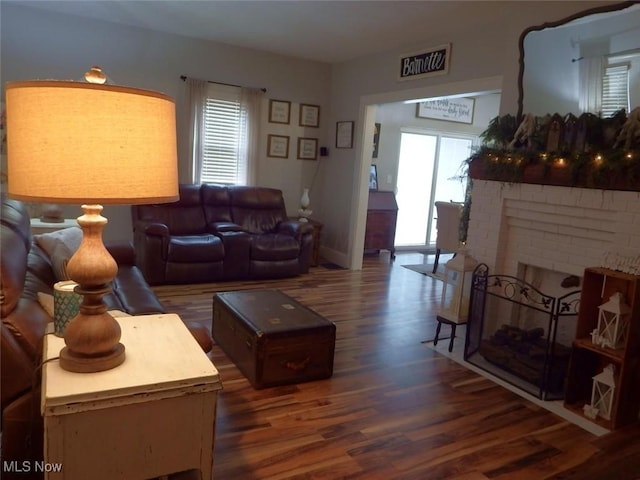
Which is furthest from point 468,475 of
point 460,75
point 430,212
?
point 430,212

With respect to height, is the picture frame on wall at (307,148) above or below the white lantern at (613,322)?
above

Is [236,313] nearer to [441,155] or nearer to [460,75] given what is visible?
[460,75]

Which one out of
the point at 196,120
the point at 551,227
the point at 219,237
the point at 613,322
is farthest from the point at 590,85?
the point at 196,120

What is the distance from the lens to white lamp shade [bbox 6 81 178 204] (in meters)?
1.10

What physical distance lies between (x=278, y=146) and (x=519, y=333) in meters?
3.99

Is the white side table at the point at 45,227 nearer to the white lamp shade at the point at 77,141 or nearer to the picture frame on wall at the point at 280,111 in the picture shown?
the picture frame on wall at the point at 280,111

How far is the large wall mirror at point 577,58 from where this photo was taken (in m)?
2.96

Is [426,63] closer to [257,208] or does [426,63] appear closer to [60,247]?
[257,208]

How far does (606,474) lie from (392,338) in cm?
171

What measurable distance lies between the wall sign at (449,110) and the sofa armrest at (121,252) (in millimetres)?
5084

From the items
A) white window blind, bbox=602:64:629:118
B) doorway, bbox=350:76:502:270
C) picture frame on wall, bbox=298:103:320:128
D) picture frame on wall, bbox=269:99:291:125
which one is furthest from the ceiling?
white window blind, bbox=602:64:629:118

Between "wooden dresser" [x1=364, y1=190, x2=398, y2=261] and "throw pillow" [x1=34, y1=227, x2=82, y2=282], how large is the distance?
14.6 feet

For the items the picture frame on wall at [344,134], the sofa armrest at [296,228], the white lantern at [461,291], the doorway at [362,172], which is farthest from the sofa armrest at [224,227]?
the white lantern at [461,291]

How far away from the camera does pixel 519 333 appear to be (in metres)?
3.14
